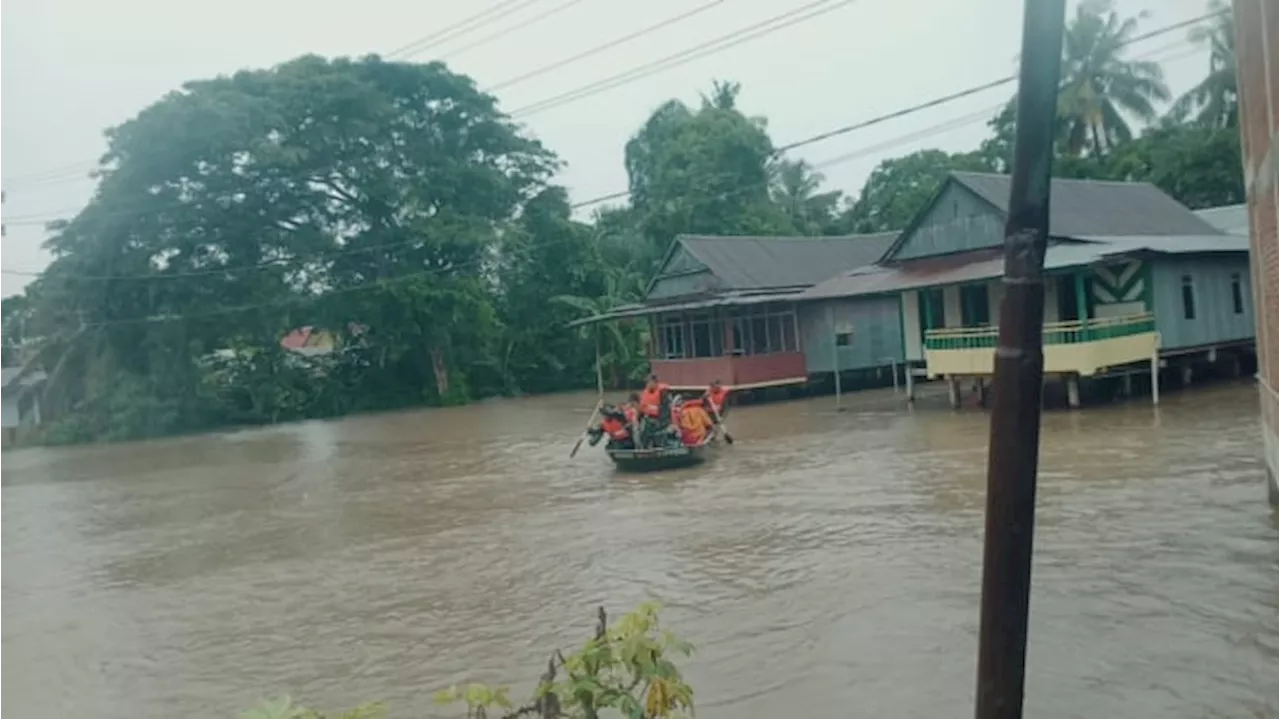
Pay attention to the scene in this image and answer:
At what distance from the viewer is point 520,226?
41094 mm

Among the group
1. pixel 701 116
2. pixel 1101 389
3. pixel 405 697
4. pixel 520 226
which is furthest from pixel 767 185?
pixel 405 697

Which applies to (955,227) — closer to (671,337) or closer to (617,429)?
(671,337)

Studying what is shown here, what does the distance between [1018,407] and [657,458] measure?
14.8 metres

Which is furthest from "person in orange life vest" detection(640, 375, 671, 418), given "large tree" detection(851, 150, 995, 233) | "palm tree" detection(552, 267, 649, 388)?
"large tree" detection(851, 150, 995, 233)

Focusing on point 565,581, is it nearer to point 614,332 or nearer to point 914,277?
point 914,277

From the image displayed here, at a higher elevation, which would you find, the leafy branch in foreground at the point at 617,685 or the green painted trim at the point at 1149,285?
the green painted trim at the point at 1149,285

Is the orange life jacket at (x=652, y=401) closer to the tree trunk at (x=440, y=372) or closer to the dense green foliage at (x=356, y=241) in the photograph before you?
the dense green foliage at (x=356, y=241)

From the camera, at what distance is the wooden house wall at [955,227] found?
24.0 meters

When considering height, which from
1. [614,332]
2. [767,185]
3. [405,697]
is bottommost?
[405,697]

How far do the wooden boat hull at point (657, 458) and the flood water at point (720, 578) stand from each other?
1.12ft

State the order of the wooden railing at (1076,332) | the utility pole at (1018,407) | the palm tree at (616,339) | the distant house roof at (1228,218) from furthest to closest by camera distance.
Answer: the palm tree at (616,339), the distant house roof at (1228,218), the wooden railing at (1076,332), the utility pole at (1018,407)

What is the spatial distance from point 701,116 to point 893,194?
9.11 meters

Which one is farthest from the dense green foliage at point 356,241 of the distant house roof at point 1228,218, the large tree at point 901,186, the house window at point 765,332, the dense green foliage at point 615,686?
the dense green foliage at point 615,686

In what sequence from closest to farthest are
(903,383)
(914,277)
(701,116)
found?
(914,277)
(903,383)
(701,116)
